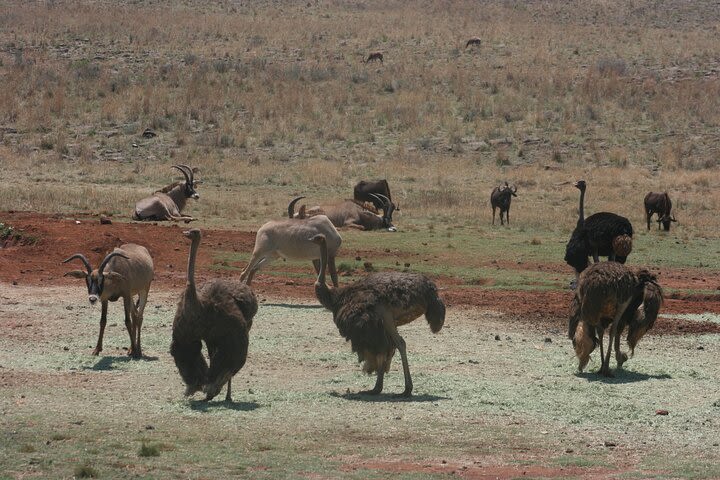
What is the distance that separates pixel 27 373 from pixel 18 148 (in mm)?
29690

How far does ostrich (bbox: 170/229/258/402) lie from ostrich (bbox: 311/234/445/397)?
3.74 feet

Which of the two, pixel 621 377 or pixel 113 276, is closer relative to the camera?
pixel 621 377

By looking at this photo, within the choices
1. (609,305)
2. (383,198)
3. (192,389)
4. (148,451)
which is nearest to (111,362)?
(192,389)

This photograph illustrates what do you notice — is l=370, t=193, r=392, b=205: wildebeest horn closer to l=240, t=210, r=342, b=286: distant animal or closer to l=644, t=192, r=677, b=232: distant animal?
l=644, t=192, r=677, b=232: distant animal

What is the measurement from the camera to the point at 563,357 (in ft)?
49.0

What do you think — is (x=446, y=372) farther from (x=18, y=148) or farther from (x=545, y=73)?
(x=545, y=73)

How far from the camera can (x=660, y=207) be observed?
30516mm

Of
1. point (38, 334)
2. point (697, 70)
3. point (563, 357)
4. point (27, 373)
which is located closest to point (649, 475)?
point (563, 357)

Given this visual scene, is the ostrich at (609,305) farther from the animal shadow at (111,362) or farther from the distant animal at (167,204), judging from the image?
the distant animal at (167,204)

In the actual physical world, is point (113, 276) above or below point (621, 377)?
above

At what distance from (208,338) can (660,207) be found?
68.7 ft

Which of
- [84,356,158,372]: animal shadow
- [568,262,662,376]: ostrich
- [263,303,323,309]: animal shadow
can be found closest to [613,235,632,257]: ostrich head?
[568,262,662,376]: ostrich

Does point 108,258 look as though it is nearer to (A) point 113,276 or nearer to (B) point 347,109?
(A) point 113,276

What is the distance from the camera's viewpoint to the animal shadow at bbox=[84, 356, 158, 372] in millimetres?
13629
